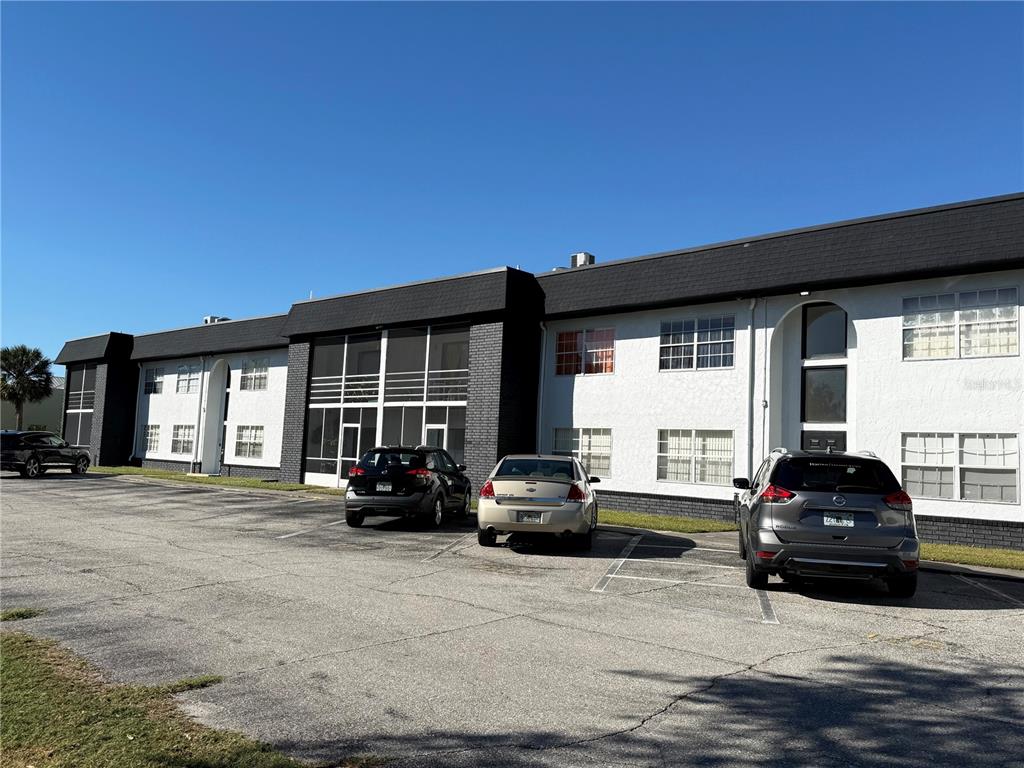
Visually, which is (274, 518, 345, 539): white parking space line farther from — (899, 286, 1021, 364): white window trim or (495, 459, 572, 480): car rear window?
(899, 286, 1021, 364): white window trim

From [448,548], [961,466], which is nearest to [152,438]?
[448,548]

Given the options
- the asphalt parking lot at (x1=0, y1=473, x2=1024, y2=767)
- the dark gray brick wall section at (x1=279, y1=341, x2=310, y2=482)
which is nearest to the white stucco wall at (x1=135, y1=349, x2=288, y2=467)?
the dark gray brick wall section at (x1=279, y1=341, x2=310, y2=482)

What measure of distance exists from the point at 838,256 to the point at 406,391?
14592mm

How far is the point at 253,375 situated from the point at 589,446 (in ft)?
59.2

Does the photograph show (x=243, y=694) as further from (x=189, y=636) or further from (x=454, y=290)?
(x=454, y=290)

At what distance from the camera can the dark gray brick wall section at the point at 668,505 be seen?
1867 cm

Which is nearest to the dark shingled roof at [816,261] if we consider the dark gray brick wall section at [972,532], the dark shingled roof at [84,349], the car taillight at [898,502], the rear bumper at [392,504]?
the dark gray brick wall section at [972,532]

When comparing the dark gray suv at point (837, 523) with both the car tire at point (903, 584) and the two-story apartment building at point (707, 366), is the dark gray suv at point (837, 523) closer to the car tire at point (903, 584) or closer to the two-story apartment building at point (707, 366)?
the car tire at point (903, 584)

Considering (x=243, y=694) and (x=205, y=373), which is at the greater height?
(x=205, y=373)

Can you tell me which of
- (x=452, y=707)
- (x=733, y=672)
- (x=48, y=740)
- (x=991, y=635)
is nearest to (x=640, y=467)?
(x=991, y=635)

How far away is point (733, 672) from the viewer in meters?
5.75

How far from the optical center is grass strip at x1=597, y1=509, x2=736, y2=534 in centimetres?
1638

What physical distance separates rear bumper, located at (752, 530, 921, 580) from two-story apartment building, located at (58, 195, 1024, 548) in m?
8.22

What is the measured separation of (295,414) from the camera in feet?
93.6
